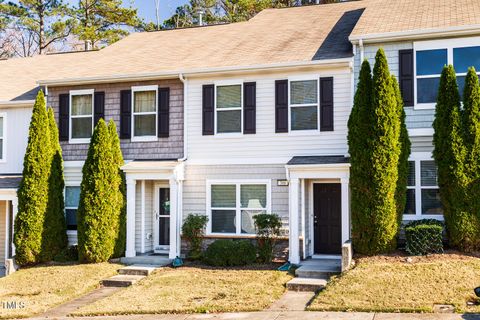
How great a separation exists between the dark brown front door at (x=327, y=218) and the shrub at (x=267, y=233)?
3.82ft

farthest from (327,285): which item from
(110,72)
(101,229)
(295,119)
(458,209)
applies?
(110,72)

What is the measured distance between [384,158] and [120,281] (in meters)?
6.92

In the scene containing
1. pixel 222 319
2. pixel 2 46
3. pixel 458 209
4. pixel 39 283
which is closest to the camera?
pixel 222 319

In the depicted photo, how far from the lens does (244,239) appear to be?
14.7 m

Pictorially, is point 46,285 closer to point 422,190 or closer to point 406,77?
point 422,190

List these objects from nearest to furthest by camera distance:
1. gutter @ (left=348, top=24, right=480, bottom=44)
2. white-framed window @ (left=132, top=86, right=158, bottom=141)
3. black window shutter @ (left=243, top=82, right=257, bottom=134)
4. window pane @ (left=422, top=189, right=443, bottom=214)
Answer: gutter @ (left=348, top=24, right=480, bottom=44) < window pane @ (left=422, top=189, right=443, bottom=214) < black window shutter @ (left=243, top=82, right=257, bottom=134) < white-framed window @ (left=132, top=86, right=158, bottom=141)

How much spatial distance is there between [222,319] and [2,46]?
30011mm

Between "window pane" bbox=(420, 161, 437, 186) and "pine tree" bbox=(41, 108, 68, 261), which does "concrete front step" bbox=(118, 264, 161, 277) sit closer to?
"pine tree" bbox=(41, 108, 68, 261)

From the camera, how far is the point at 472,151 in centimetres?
1226

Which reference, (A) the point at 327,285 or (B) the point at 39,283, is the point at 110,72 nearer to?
(B) the point at 39,283

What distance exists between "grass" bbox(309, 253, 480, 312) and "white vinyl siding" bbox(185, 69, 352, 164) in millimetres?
3628

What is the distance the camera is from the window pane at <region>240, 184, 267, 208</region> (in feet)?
48.3

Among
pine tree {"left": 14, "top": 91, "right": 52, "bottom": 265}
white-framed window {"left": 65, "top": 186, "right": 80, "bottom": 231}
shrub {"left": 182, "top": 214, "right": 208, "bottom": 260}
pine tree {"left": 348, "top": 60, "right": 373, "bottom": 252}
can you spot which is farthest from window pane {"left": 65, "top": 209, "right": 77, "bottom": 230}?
pine tree {"left": 348, "top": 60, "right": 373, "bottom": 252}

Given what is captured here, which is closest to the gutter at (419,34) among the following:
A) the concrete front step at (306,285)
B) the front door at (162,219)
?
the concrete front step at (306,285)
